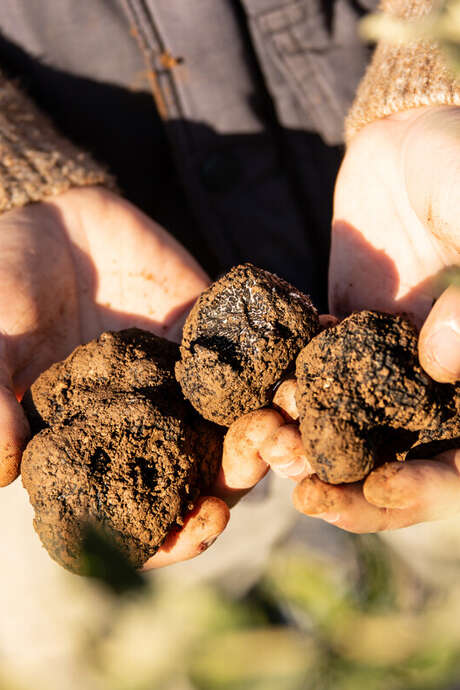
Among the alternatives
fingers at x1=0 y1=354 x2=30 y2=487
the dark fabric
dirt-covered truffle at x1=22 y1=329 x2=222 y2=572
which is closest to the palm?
the dark fabric

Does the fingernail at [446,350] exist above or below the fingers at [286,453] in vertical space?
above

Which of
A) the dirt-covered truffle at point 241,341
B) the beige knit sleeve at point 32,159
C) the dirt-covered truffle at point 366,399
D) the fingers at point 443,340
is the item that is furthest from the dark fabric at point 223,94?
the fingers at point 443,340

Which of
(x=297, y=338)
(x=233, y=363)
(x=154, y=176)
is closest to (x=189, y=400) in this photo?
(x=233, y=363)

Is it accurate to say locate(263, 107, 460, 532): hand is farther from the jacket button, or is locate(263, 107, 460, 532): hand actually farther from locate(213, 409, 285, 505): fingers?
the jacket button

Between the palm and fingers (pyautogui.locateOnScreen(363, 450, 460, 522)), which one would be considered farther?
the palm

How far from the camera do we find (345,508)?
158 cm

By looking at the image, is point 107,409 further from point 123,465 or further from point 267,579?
point 267,579

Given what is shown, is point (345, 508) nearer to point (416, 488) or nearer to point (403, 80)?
point (416, 488)

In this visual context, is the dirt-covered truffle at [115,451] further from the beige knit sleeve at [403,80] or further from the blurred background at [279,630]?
the beige knit sleeve at [403,80]

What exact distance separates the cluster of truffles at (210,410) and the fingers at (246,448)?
48mm

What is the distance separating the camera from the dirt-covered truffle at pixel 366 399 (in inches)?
61.7

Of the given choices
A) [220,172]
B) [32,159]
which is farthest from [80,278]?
[220,172]

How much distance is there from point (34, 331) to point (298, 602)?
6.52 ft

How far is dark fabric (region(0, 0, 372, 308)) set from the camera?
271 centimetres
